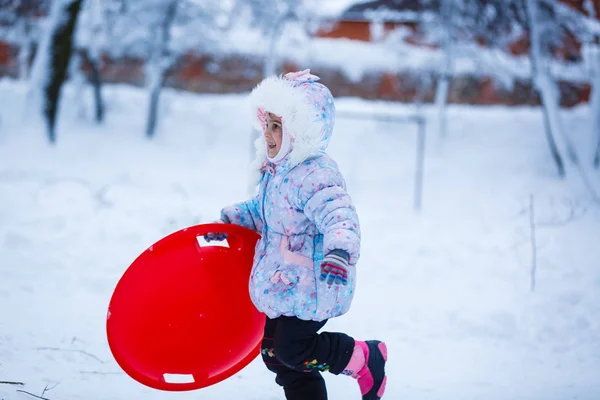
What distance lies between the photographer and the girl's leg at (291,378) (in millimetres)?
2285

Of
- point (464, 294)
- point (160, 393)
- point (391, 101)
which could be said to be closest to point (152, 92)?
point (391, 101)

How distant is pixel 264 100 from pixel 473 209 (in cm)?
578

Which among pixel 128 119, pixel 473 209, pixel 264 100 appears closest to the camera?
pixel 264 100

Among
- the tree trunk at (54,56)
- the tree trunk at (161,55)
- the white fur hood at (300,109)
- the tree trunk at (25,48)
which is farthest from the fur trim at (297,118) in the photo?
the tree trunk at (25,48)

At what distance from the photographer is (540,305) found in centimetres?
398

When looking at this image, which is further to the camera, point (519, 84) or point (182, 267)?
point (519, 84)

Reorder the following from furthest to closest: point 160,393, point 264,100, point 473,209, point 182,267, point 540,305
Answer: point 473,209, point 540,305, point 160,393, point 182,267, point 264,100

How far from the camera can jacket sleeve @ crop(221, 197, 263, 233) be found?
8.47 ft

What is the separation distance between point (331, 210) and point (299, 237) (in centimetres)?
23

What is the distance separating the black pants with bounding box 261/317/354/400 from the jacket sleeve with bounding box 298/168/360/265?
1.28 ft

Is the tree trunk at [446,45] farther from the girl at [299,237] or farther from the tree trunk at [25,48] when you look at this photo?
the girl at [299,237]

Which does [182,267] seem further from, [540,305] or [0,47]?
[0,47]

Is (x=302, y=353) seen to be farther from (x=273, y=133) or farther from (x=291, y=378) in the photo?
(x=273, y=133)

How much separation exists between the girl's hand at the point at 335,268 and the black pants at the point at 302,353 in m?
0.36
